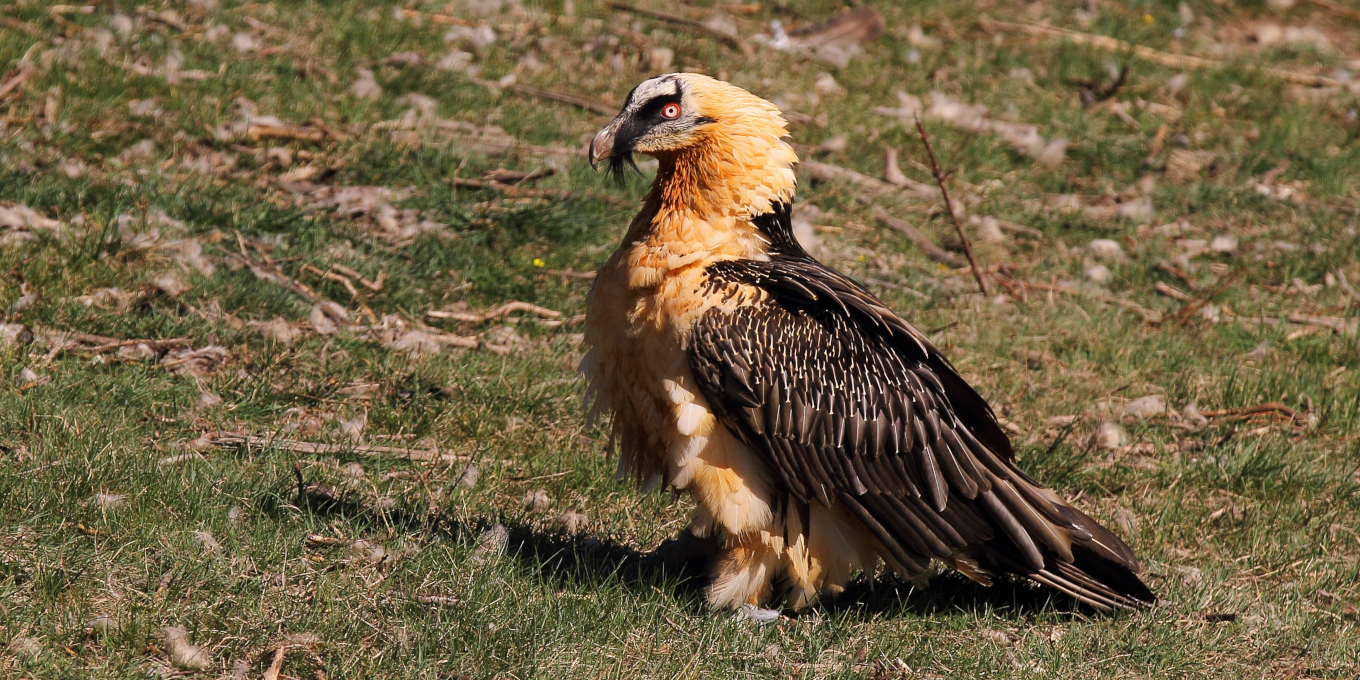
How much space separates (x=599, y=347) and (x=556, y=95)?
4782mm

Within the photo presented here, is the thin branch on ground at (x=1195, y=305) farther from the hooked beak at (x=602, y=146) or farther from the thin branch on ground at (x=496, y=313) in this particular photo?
the hooked beak at (x=602, y=146)

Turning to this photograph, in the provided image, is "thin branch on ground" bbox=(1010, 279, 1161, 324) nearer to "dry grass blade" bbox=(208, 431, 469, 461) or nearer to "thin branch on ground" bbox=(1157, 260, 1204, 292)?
"thin branch on ground" bbox=(1157, 260, 1204, 292)

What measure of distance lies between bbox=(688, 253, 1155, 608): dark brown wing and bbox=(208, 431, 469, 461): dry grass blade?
1.57 m

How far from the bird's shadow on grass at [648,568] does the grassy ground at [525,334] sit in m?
0.02

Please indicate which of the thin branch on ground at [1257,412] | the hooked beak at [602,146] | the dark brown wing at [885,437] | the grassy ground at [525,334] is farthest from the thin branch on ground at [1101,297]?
the hooked beak at [602,146]

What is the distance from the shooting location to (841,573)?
4.84 m

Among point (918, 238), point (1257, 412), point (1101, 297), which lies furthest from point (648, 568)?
point (1101, 297)

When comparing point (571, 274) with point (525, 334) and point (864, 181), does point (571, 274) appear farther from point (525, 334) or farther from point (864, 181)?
point (864, 181)

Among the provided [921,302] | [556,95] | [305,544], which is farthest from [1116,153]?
[305,544]

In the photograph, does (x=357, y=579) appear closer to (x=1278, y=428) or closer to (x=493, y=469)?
(x=493, y=469)

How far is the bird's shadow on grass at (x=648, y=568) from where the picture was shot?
478 centimetres

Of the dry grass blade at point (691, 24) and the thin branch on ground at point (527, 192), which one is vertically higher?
the dry grass blade at point (691, 24)

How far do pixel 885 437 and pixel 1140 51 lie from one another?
8.01m

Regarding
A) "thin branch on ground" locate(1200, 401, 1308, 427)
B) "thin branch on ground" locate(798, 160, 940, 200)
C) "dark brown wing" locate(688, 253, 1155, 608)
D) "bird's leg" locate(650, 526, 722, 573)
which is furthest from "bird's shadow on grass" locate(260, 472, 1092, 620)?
"thin branch on ground" locate(798, 160, 940, 200)
